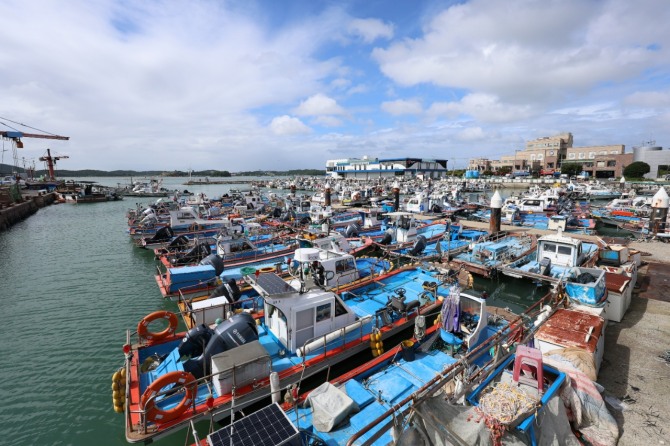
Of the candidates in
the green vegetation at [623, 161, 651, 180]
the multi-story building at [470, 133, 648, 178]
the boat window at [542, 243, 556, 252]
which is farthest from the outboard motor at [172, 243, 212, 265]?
the multi-story building at [470, 133, 648, 178]

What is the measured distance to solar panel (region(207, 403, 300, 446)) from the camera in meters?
6.24

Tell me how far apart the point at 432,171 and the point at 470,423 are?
473ft

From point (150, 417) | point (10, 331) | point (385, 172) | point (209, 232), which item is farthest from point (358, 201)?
point (385, 172)

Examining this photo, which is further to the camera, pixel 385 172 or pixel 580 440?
pixel 385 172

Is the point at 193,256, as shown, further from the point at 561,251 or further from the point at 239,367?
the point at 561,251

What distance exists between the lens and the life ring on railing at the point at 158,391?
7.68 meters

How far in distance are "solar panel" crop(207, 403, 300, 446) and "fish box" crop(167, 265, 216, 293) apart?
11.9 meters

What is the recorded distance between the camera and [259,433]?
6.48 m

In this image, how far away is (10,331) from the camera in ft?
51.9

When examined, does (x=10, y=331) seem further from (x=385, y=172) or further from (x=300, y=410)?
(x=385, y=172)

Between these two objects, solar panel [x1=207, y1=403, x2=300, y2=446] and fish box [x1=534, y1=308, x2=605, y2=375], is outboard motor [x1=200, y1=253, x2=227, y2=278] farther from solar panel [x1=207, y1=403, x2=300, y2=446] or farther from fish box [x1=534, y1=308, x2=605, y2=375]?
fish box [x1=534, y1=308, x2=605, y2=375]

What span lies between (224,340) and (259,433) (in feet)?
12.8

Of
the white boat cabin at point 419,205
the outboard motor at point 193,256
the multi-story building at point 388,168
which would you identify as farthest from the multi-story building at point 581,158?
the outboard motor at point 193,256

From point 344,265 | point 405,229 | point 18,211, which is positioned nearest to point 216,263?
point 344,265
